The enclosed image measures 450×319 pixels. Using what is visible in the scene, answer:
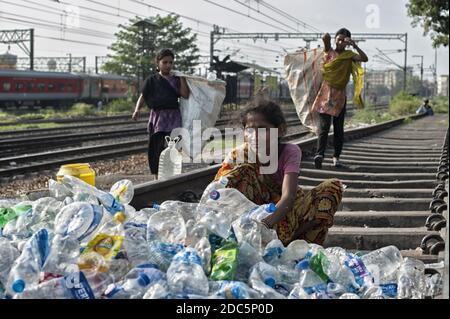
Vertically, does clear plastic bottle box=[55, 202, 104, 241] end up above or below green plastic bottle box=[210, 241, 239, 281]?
above

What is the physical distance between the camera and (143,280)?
2602mm

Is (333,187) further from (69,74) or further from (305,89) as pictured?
(69,74)

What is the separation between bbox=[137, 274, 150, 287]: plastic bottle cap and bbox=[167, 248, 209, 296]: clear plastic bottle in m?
0.09

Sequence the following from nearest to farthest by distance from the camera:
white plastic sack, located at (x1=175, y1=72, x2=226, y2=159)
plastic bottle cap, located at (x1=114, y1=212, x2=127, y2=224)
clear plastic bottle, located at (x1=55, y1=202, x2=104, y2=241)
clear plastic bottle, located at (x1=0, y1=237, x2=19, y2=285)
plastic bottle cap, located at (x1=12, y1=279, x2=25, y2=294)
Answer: plastic bottle cap, located at (x1=12, y1=279, x2=25, y2=294), clear plastic bottle, located at (x1=0, y1=237, x2=19, y2=285), clear plastic bottle, located at (x1=55, y1=202, x2=104, y2=241), plastic bottle cap, located at (x1=114, y1=212, x2=127, y2=224), white plastic sack, located at (x1=175, y1=72, x2=226, y2=159)

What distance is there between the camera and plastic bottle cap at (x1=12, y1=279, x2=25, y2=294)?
245 cm

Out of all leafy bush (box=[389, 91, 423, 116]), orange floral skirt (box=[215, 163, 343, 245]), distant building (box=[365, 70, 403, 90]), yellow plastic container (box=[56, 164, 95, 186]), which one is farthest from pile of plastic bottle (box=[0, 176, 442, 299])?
distant building (box=[365, 70, 403, 90])

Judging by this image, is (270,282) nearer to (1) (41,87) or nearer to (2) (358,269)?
(2) (358,269)

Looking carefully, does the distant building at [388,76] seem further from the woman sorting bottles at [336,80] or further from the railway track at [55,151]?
→ the woman sorting bottles at [336,80]

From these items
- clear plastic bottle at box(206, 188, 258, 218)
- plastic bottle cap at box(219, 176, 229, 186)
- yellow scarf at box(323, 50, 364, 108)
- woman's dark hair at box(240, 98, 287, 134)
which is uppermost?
yellow scarf at box(323, 50, 364, 108)

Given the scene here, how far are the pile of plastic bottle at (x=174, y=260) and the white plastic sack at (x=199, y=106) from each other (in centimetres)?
309

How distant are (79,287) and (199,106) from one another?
14.9 ft

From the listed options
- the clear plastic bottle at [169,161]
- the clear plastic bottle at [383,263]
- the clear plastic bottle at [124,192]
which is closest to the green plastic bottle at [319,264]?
the clear plastic bottle at [383,263]

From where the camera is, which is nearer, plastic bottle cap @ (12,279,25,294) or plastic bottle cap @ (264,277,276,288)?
plastic bottle cap @ (12,279,25,294)

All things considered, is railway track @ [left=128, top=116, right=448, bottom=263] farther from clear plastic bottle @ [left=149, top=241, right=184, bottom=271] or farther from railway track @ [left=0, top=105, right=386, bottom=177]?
railway track @ [left=0, top=105, right=386, bottom=177]
